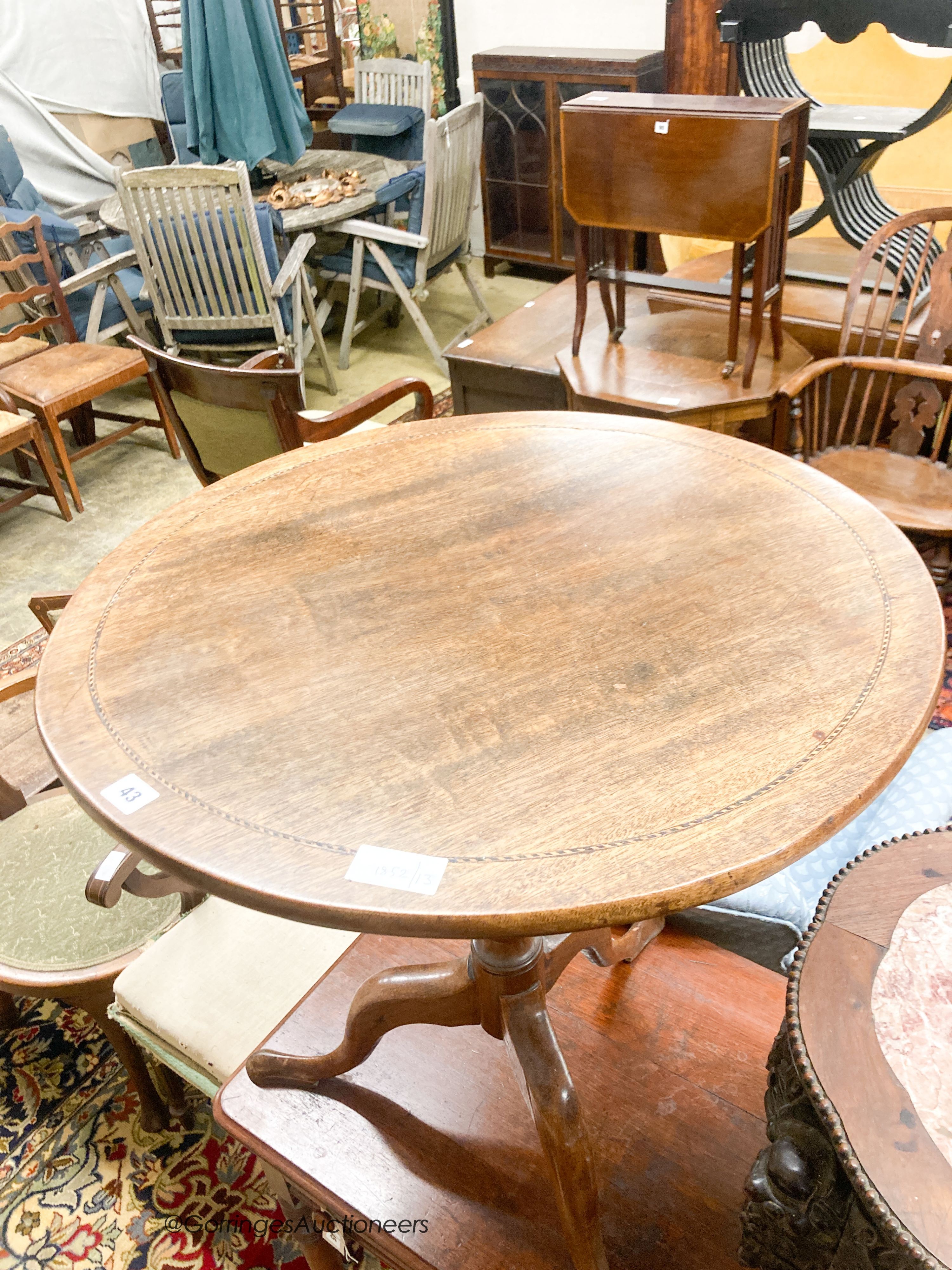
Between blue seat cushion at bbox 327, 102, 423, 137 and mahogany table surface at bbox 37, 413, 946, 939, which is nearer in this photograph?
mahogany table surface at bbox 37, 413, 946, 939

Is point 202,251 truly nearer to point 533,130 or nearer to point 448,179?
point 448,179

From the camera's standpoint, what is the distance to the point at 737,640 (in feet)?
3.20

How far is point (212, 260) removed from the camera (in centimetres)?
349

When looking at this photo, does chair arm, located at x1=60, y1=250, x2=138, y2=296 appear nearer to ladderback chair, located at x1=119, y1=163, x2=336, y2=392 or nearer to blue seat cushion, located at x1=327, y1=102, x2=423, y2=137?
ladderback chair, located at x1=119, y1=163, x2=336, y2=392

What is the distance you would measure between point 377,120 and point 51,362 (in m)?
2.17

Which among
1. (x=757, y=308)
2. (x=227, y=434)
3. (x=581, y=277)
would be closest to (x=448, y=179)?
(x=581, y=277)

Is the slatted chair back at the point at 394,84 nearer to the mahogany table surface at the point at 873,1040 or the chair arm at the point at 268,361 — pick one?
the chair arm at the point at 268,361

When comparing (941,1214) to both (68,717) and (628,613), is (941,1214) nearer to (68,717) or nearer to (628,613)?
(628,613)

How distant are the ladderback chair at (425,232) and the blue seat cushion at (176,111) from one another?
4.91 ft

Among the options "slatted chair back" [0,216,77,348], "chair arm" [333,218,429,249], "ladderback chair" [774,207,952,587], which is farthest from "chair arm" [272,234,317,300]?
"ladderback chair" [774,207,952,587]

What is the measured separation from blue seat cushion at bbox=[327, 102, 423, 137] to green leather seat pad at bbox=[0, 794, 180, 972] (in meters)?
3.99

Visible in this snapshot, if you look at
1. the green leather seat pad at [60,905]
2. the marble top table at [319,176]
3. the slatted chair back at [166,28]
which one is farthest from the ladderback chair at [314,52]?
the green leather seat pad at [60,905]

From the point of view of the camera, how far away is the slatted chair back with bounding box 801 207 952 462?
2.33 meters

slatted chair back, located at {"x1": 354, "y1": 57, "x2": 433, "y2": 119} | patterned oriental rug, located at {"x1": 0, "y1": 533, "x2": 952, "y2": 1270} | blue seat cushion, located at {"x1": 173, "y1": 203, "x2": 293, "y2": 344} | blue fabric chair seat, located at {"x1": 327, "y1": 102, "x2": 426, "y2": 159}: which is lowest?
patterned oriental rug, located at {"x1": 0, "y1": 533, "x2": 952, "y2": 1270}
